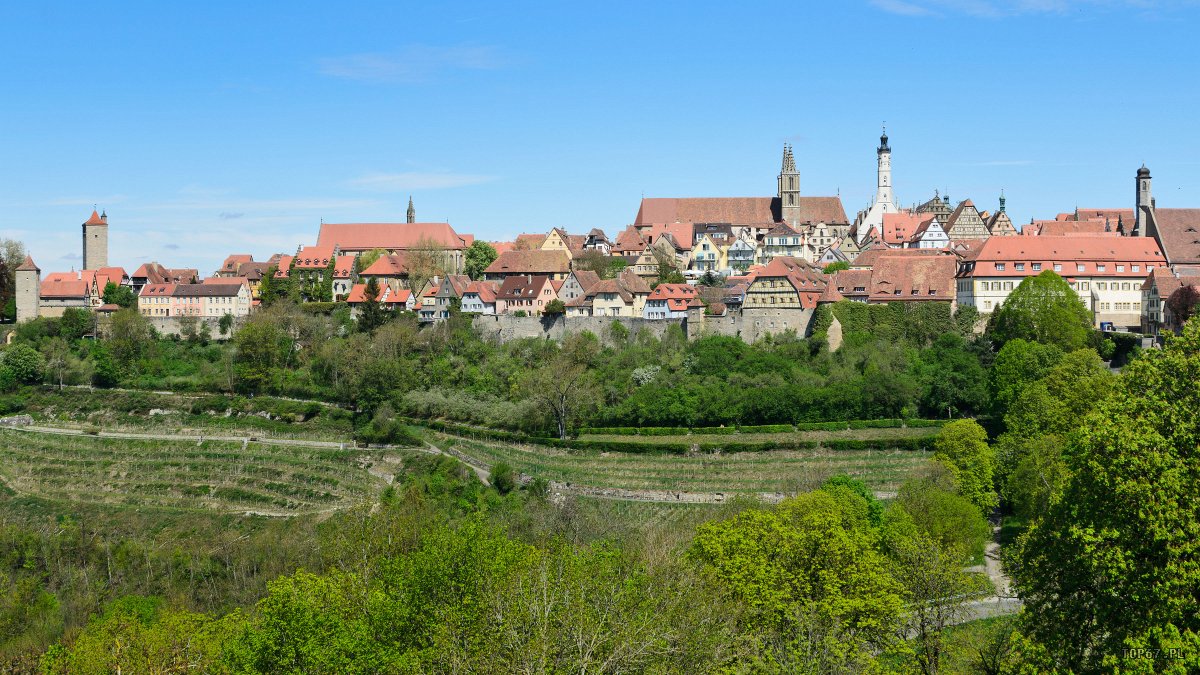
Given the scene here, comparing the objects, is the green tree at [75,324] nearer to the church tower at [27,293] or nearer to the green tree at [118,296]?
the green tree at [118,296]

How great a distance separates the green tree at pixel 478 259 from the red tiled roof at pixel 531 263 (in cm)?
334

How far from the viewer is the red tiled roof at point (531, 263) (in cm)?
6488

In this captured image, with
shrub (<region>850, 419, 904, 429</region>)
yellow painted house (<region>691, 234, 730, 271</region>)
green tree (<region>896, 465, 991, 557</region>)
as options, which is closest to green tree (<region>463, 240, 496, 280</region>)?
yellow painted house (<region>691, 234, 730, 271</region>)

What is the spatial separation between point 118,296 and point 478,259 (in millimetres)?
21742

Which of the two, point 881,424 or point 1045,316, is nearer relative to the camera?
point 881,424

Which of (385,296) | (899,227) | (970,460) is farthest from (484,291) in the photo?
(970,460)

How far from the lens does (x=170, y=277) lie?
3036 inches

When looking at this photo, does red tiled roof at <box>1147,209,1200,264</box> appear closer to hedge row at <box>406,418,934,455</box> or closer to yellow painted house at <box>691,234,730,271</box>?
hedge row at <box>406,418,934,455</box>

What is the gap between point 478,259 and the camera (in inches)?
2805

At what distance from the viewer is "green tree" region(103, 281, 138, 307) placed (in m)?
70.9

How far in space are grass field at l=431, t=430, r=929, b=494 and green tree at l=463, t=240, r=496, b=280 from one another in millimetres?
25550

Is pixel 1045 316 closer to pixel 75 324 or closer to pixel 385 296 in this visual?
pixel 385 296

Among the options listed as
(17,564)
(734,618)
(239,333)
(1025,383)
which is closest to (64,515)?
(17,564)

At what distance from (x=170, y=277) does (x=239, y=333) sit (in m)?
19.0
